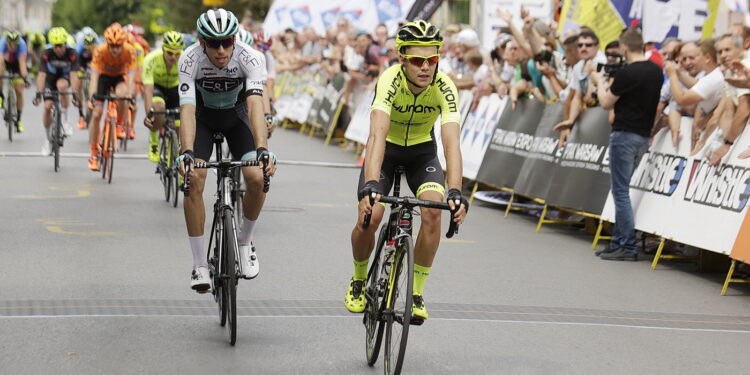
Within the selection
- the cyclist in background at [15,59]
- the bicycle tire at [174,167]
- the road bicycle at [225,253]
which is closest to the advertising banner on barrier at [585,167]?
the bicycle tire at [174,167]

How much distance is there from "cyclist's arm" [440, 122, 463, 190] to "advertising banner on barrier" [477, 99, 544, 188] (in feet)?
26.3

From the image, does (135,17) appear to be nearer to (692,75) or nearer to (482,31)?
(482,31)

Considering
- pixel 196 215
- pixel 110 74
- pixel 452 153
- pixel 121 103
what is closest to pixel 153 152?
pixel 121 103

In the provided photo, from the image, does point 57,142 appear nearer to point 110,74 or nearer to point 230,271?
point 110,74

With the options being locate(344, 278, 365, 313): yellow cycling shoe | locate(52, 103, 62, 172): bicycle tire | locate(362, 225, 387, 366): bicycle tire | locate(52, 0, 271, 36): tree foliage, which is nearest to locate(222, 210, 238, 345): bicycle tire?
locate(344, 278, 365, 313): yellow cycling shoe

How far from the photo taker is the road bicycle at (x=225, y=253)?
7430mm

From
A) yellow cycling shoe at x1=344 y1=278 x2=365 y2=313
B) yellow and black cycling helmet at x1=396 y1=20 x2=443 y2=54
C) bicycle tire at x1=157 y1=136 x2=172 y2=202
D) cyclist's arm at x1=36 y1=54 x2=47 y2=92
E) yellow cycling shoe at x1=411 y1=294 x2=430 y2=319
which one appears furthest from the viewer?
cyclist's arm at x1=36 y1=54 x2=47 y2=92

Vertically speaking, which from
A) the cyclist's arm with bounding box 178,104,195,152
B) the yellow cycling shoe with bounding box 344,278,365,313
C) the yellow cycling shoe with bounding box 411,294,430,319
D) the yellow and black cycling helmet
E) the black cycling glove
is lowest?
the yellow cycling shoe with bounding box 344,278,365,313

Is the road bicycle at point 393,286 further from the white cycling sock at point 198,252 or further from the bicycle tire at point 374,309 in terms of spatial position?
the white cycling sock at point 198,252

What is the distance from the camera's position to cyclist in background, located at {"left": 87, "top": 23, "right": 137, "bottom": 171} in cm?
1695

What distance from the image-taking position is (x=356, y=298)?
7.34 metres

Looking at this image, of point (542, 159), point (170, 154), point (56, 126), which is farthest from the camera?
point (56, 126)

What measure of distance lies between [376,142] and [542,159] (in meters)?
7.70

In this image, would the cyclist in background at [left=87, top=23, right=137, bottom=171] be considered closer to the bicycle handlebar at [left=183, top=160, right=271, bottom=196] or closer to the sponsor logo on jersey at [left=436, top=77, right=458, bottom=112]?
the bicycle handlebar at [left=183, top=160, right=271, bottom=196]
